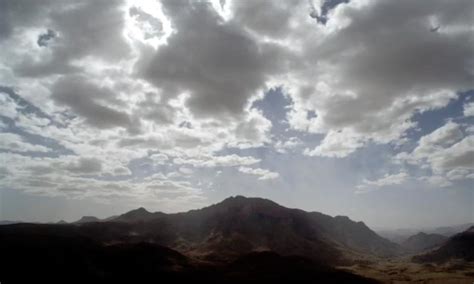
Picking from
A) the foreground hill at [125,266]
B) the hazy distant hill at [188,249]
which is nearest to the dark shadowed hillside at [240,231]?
the hazy distant hill at [188,249]

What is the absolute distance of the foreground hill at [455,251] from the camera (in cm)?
12331

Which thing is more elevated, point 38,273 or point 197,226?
point 197,226

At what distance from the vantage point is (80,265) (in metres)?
58.2

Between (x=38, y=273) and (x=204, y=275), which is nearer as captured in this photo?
(x=38, y=273)

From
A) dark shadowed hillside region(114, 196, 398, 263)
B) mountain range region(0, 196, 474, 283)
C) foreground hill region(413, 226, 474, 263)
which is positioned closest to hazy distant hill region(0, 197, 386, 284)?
mountain range region(0, 196, 474, 283)

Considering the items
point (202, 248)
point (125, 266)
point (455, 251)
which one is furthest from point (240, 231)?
point (125, 266)

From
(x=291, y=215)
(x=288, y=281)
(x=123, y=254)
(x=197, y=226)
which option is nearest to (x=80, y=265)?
(x=123, y=254)

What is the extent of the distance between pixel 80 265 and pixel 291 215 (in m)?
125

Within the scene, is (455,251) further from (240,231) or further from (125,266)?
(125,266)

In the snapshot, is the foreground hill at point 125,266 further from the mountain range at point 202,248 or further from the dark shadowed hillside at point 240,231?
the dark shadowed hillside at point 240,231

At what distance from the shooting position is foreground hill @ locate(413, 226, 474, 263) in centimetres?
12331

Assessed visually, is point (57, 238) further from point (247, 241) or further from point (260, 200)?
point (260, 200)

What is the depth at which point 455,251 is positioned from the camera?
12738 centimetres

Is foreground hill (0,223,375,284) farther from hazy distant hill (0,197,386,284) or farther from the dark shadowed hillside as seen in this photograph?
the dark shadowed hillside
